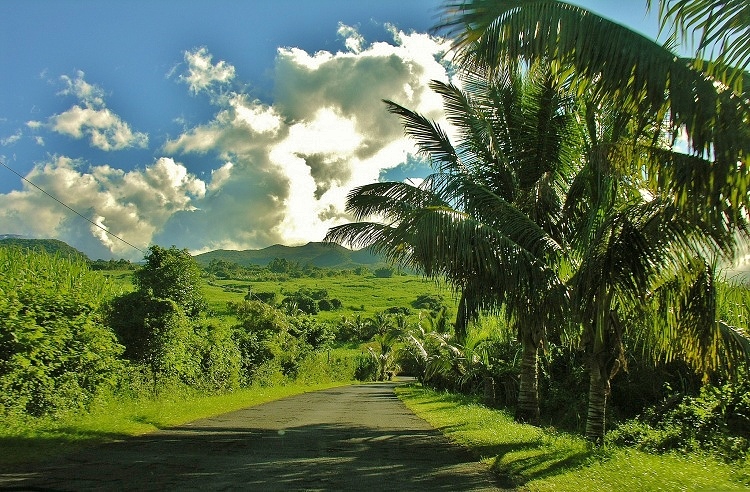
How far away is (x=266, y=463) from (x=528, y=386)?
25.7ft

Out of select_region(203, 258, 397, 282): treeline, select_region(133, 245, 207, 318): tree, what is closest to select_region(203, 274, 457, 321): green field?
select_region(203, 258, 397, 282): treeline

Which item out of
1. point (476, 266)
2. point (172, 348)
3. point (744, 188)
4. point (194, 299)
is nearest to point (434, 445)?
point (476, 266)

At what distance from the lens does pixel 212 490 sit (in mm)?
5754

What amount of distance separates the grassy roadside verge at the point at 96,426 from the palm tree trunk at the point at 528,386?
7634 mm

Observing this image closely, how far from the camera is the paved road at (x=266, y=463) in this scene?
609cm

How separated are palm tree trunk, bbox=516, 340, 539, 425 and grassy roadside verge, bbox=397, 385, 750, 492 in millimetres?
2524

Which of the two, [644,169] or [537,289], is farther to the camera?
[537,289]

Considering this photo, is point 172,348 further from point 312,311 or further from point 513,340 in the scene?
point 312,311

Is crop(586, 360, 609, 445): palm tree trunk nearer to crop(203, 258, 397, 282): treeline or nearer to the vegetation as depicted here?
the vegetation

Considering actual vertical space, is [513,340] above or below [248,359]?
above

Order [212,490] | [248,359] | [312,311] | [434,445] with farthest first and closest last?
[312,311] < [248,359] < [434,445] < [212,490]

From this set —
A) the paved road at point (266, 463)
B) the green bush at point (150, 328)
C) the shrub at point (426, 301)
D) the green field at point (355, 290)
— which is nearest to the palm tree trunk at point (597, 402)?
the paved road at point (266, 463)

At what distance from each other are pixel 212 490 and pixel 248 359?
2194cm

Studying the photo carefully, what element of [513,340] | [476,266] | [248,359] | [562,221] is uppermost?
[562,221]
